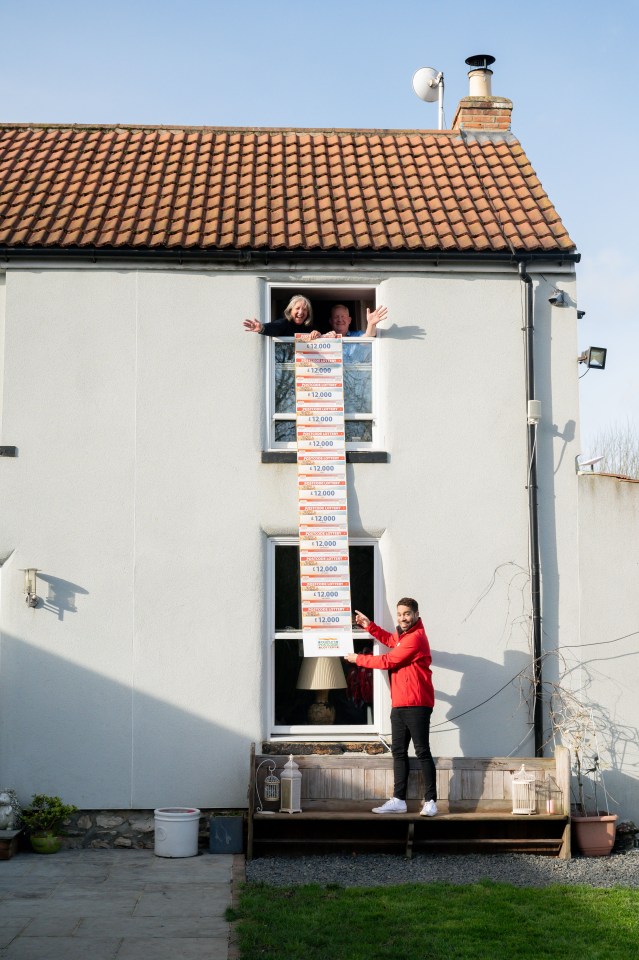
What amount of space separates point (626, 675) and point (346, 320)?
183 inches

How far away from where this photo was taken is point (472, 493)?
11.4m

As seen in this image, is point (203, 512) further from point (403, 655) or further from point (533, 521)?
point (533, 521)

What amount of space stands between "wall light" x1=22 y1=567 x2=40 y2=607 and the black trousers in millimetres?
3715

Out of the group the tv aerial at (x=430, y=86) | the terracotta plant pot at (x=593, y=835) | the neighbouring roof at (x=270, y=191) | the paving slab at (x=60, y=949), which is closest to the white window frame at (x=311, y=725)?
the terracotta plant pot at (x=593, y=835)

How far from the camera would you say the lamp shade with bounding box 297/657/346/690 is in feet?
36.5

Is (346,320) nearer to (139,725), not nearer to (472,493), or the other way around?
(472,493)

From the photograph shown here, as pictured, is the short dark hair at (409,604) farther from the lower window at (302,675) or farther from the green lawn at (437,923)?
the green lawn at (437,923)

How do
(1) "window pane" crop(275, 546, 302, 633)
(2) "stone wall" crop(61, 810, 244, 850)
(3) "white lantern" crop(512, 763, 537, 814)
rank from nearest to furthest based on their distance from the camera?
(3) "white lantern" crop(512, 763, 537, 814) → (2) "stone wall" crop(61, 810, 244, 850) → (1) "window pane" crop(275, 546, 302, 633)

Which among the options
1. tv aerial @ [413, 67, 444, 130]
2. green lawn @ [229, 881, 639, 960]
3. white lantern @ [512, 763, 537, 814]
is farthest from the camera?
tv aerial @ [413, 67, 444, 130]

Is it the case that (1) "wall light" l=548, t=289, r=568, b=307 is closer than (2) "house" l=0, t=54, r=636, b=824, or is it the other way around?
(2) "house" l=0, t=54, r=636, b=824

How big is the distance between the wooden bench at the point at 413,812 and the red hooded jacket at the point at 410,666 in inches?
30.1

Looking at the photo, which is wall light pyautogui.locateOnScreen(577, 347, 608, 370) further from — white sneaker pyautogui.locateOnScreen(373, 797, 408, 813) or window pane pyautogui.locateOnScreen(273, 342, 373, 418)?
white sneaker pyautogui.locateOnScreen(373, 797, 408, 813)

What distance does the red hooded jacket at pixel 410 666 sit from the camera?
34.0 feet

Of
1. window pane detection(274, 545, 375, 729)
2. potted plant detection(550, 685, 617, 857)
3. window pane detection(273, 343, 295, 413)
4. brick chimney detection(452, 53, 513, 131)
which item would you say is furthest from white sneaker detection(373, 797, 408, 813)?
brick chimney detection(452, 53, 513, 131)
